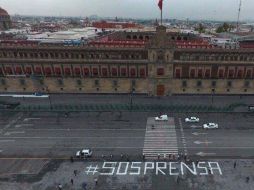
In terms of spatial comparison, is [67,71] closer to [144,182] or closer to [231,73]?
[144,182]

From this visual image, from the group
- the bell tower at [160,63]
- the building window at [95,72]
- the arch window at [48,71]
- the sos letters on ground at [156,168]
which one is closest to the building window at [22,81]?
the arch window at [48,71]

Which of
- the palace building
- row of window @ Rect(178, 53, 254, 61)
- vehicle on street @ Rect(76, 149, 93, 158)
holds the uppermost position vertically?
the palace building

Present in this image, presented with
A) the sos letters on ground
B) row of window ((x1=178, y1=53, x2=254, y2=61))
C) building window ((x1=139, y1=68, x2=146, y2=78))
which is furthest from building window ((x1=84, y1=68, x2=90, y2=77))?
the sos letters on ground

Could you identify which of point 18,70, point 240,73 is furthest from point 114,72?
point 240,73

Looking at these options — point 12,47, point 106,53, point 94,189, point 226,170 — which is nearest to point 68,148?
point 94,189

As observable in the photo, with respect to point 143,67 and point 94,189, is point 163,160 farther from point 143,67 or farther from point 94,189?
point 143,67

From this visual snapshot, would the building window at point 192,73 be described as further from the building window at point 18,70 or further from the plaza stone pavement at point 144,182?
the building window at point 18,70

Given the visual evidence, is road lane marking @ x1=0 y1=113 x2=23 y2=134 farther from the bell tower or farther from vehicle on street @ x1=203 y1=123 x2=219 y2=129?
vehicle on street @ x1=203 y1=123 x2=219 y2=129
